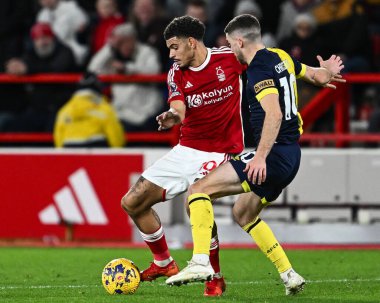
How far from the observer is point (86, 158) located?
1443cm

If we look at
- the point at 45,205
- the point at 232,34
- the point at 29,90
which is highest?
the point at 232,34

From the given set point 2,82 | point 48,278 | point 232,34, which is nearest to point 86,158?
point 2,82

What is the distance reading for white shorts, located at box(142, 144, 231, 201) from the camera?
372 inches

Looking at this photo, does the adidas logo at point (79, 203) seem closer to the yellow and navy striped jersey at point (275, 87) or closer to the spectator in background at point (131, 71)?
the spectator in background at point (131, 71)

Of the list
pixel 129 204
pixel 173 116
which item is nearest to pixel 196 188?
pixel 173 116

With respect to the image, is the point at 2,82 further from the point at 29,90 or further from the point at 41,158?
the point at 41,158

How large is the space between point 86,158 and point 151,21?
9.61 ft

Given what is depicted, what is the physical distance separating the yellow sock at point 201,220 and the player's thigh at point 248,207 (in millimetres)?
379

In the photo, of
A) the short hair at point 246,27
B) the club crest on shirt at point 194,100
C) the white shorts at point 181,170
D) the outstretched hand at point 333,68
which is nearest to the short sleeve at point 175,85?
the club crest on shirt at point 194,100

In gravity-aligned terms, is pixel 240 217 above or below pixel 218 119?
below

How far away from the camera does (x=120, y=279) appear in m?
8.99

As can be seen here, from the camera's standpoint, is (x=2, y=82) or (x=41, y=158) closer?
(x=41, y=158)

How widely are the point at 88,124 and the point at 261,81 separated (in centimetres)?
660

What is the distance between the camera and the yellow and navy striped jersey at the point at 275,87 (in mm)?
8492
